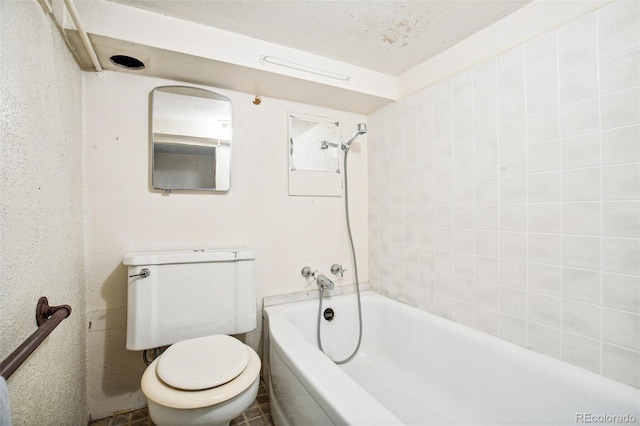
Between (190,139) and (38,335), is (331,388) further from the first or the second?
(190,139)

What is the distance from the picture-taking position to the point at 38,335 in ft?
2.21

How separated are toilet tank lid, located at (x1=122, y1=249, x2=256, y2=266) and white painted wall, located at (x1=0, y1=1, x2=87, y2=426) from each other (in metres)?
0.22

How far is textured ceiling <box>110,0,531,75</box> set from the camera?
3.67ft

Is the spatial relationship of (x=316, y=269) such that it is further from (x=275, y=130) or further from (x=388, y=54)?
(x=388, y=54)

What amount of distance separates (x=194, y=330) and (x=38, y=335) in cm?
65

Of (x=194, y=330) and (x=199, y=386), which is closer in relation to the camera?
(x=199, y=386)

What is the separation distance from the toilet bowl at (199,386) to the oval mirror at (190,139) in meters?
0.83

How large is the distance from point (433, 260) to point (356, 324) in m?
0.63

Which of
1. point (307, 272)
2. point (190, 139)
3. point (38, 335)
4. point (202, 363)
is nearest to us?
point (38, 335)

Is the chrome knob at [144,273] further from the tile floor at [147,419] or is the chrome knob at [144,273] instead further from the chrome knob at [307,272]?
the chrome knob at [307,272]

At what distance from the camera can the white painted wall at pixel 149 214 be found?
4.24 feet

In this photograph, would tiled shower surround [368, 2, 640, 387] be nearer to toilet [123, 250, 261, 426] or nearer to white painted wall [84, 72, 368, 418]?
white painted wall [84, 72, 368, 418]

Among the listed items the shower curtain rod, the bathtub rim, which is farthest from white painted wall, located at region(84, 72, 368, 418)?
the bathtub rim

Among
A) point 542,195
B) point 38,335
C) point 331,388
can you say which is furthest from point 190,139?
point 542,195
